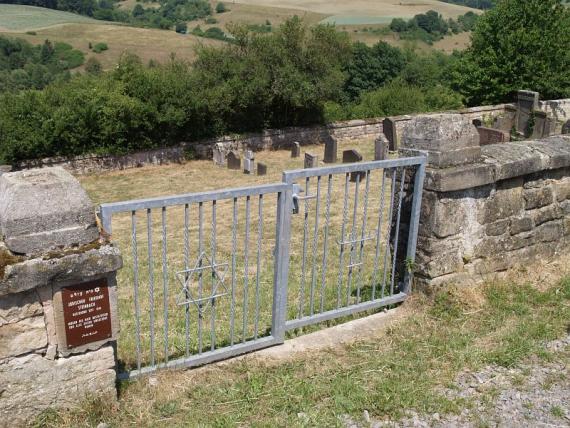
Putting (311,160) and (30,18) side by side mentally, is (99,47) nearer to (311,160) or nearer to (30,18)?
(30,18)

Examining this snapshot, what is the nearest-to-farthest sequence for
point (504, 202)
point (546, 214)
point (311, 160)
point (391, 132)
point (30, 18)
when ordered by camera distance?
point (504, 202) → point (546, 214) → point (311, 160) → point (391, 132) → point (30, 18)

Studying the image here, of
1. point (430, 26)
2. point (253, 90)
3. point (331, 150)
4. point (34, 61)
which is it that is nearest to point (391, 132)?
point (331, 150)

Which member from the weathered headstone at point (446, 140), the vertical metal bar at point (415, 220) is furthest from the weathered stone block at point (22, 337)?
the weathered headstone at point (446, 140)

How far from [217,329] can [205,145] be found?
1241cm

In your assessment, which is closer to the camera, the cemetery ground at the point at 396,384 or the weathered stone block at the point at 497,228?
the cemetery ground at the point at 396,384

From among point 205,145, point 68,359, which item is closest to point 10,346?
point 68,359

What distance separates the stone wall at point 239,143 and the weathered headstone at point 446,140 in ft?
40.2

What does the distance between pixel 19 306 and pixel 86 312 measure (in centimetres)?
40

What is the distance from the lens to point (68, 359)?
358cm

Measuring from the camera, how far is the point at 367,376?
4.27 metres

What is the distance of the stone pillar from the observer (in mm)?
3264

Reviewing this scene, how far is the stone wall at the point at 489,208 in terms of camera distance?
525 centimetres

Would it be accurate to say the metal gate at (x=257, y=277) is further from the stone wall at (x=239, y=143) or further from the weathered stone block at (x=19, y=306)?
the stone wall at (x=239, y=143)

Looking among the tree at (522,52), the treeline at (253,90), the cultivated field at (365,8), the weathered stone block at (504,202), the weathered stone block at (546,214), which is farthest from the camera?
the cultivated field at (365,8)
